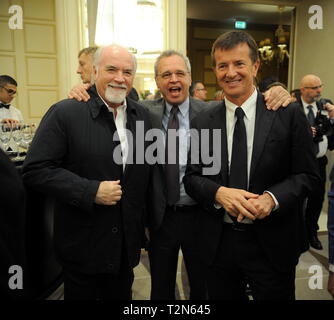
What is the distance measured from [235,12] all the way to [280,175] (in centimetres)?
773

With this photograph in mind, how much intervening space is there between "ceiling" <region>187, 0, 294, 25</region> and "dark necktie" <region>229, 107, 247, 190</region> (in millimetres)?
6432

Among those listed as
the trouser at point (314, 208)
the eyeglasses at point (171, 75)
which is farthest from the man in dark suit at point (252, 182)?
the trouser at point (314, 208)

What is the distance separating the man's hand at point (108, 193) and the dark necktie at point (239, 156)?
0.48 m

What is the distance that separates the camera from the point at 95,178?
1.42 m

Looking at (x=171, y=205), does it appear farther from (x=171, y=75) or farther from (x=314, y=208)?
(x=314, y=208)

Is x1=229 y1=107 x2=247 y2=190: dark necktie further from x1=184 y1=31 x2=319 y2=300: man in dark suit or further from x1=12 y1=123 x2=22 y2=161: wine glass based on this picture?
x1=12 y1=123 x2=22 y2=161: wine glass

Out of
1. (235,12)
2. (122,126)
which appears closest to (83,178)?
(122,126)

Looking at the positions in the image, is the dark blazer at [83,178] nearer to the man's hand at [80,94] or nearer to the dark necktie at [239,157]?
the man's hand at [80,94]

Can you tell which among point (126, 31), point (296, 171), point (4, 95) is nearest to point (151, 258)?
point (296, 171)

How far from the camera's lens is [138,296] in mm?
2443

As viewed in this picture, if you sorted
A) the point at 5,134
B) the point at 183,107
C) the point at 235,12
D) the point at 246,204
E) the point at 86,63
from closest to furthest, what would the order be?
the point at 246,204 → the point at 183,107 → the point at 5,134 → the point at 86,63 → the point at 235,12

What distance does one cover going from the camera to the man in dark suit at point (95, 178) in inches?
53.2

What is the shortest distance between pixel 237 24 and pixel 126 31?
14.4 ft
